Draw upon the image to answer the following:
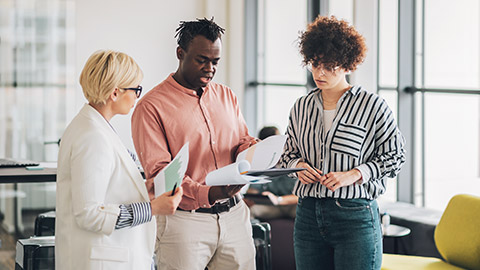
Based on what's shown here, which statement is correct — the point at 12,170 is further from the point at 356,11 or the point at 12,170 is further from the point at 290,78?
the point at 290,78

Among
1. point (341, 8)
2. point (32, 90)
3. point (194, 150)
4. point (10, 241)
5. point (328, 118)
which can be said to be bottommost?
point (10, 241)

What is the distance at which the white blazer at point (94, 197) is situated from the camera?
2.00 meters

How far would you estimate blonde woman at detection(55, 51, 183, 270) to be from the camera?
6.58ft

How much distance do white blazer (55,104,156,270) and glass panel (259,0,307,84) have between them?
4.44 m

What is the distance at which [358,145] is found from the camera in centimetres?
240

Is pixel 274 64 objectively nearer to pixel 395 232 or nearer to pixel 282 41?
pixel 282 41

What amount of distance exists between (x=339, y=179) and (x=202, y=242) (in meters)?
0.57

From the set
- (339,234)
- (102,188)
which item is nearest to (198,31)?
(102,188)

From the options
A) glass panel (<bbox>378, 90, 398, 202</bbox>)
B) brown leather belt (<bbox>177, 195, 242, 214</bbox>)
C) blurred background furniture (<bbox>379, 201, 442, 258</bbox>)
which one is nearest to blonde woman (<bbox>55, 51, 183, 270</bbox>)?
brown leather belt (<bbox>177, 195, 242, 214</bbox>)

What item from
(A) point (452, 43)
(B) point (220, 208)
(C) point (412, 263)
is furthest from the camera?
(A) point (452, 43)

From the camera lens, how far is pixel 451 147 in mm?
4832

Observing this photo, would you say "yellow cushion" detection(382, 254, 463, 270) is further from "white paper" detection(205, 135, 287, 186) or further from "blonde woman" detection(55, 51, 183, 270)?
"blonde woman" detection(55, 51, 183, 270)

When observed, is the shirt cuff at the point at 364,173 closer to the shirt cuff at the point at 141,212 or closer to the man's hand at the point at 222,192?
the man's hand at the point at 222,192

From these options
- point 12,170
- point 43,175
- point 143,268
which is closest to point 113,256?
point 143,268
